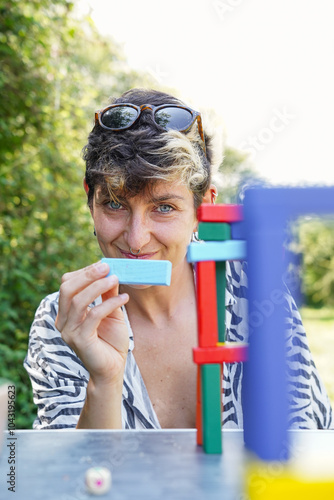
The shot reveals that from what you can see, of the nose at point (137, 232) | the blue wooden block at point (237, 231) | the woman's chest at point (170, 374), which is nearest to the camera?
the blue wooden block at point (237, 231)

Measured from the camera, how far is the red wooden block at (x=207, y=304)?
32.3 inches

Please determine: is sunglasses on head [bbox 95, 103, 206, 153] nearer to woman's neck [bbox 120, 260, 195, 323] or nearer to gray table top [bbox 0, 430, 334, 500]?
woman's neck [bbox 120, 260, 195, 323]

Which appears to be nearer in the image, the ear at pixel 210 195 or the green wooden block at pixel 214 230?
the green wooden block at pixel 214 230

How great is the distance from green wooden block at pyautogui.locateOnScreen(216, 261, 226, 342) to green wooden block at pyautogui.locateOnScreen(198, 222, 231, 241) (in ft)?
0.21

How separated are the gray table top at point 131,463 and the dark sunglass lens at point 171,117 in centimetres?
100

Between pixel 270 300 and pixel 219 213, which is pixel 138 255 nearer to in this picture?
pixel 219 213

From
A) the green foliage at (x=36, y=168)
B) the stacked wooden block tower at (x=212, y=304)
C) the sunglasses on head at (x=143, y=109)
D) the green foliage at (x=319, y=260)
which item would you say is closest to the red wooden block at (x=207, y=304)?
the stacked wooden block tower at (x=212, y=304)

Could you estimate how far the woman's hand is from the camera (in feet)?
3.64

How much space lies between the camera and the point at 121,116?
1621 mm

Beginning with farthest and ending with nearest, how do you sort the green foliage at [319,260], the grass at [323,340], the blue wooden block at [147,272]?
the green foliage at [319,260], the grass at [323,340], the blue wooden block at [147,272]

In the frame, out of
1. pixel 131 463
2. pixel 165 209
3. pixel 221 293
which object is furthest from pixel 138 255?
pixel 131 463

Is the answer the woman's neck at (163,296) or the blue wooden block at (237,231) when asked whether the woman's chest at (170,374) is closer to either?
the woman's neck at (163,296)

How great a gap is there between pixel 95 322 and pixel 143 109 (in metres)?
0.80

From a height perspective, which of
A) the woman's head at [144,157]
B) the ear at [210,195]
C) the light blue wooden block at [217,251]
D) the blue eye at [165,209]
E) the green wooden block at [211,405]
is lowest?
the green wooden block at [211,405]
